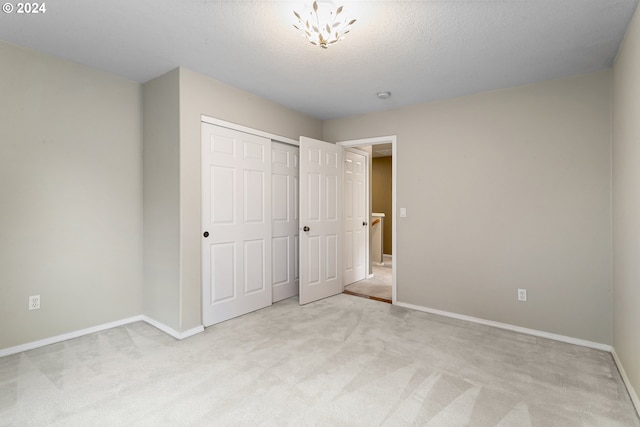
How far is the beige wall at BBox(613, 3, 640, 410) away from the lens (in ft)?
6.32

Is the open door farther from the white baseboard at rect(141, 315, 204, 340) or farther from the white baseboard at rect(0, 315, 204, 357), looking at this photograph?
the white baseboard at rect(0, 315, 204, 357)

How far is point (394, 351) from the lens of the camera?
2594 millimetres

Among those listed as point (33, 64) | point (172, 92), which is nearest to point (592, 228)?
point (172, 92)

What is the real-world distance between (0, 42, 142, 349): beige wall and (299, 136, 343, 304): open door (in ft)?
5.72

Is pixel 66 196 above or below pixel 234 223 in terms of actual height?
→ above

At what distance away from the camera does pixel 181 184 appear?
2.85 meters

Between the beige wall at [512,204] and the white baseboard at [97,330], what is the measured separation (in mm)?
2431

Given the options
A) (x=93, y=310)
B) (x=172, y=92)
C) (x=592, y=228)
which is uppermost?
(x=172, y=92)

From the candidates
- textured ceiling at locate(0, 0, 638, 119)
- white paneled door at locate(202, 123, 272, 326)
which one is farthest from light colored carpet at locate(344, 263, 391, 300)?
textured ceiling at locate(0, 0, 638, 119)

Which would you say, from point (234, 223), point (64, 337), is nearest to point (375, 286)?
point (234, 223)

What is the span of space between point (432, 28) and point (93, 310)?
363 centimetres

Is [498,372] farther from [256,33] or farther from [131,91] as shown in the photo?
[131,91]

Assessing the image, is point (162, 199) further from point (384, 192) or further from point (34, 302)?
point (384, 192)

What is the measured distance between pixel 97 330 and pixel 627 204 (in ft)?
14.2
